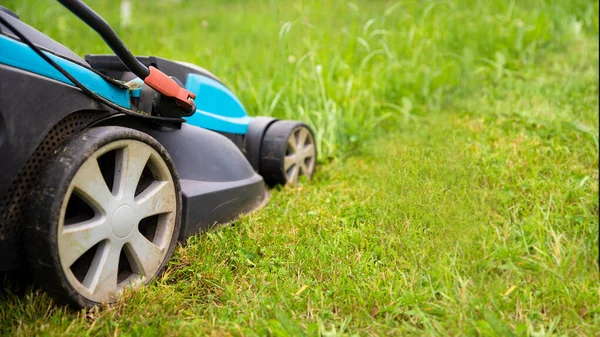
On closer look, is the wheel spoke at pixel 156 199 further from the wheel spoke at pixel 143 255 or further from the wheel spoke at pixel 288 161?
the wheel spoke at pixel 288 161

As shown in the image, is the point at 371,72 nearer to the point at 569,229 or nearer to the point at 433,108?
the point at 433,108

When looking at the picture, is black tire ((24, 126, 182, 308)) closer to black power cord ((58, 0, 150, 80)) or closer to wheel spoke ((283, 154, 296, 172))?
black power cord ((58, 0, 150, 80))

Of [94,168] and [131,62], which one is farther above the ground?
[131,62]

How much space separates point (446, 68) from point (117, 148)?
8.31 ft

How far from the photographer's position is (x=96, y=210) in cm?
149

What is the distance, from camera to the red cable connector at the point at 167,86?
173cm

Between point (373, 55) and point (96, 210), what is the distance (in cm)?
254

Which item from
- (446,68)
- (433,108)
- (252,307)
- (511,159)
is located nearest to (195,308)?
(252,307)

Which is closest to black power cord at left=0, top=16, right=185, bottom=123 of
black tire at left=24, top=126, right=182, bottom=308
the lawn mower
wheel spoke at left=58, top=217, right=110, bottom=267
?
the lawn mower

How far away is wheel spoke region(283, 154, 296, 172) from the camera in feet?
8.39

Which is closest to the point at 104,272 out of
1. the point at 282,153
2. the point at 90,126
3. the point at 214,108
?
the point at 90,126

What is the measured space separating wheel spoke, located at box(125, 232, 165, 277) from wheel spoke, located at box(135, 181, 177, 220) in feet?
0.24

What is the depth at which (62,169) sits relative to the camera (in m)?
1.37

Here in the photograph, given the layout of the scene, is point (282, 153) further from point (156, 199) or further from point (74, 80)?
point (74, 80)
